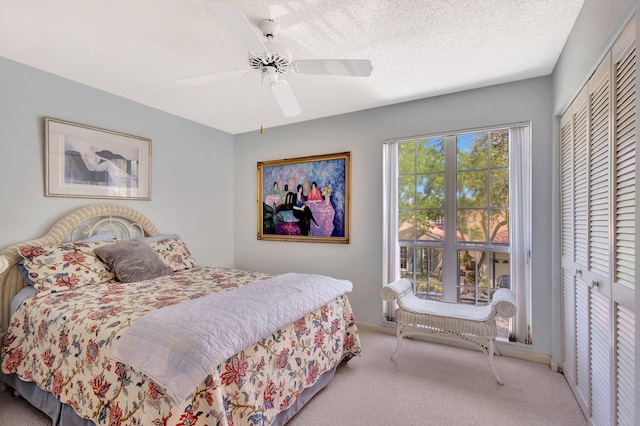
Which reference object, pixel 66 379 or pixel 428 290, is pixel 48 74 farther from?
pixel 428 290

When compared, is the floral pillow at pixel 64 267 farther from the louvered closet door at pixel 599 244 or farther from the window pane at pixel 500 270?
the window pane at pixel 500 270

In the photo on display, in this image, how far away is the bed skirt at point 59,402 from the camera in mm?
1657

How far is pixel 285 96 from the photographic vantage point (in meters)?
2.07

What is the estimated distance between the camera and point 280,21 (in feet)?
5.94

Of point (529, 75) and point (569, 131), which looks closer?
point (569, 131)

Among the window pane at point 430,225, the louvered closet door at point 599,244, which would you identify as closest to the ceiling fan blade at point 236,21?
the louvered closet door at point 599,244

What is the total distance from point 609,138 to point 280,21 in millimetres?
1877

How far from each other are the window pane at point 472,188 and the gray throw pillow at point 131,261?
297 cm

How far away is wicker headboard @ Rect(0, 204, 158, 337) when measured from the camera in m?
2.24

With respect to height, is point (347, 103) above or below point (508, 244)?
above

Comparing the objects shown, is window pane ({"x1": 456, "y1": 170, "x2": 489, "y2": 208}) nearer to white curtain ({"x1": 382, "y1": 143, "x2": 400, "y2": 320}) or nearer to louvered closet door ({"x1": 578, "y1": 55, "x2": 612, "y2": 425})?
white curtain ({"x1": 382, "y1": 143, "x2": 400, "y2": 320})

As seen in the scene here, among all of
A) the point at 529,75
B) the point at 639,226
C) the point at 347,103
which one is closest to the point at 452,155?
the point at 529,75

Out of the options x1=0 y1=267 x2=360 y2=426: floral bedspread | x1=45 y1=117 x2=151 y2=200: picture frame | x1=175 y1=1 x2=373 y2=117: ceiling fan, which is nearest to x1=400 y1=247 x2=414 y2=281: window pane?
x1=0 y1=267 x2=360 y2=426: floral bedspread

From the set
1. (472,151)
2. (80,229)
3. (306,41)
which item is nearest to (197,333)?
(306,41)
